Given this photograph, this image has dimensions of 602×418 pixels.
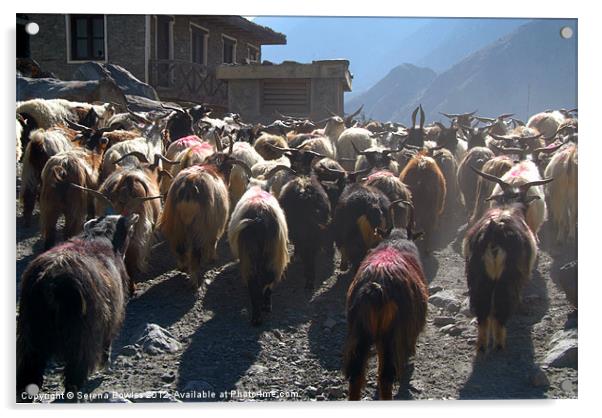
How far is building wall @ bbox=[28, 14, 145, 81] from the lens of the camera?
3.55 meters

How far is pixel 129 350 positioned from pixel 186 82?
2109mm

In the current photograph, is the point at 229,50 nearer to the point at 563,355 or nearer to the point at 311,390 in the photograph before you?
the point at 311,390

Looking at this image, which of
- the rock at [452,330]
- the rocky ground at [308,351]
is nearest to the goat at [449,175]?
the rocky ground at [308,351]

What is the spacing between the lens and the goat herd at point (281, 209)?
2.91m

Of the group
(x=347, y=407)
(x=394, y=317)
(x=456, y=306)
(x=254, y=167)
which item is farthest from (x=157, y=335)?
(x=254, y=167)

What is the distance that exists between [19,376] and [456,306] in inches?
92.3

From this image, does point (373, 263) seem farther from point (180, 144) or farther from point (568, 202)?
point (180, 144)

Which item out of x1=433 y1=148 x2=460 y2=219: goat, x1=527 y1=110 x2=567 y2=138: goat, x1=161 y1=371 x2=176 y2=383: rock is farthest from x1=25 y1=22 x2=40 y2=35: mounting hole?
x1=433 y1=148 x2=460 y2=219: goat

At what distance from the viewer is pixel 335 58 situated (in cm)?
384

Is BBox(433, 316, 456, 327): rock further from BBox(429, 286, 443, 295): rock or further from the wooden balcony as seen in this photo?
the wooden balcony

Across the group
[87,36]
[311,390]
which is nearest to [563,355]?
[311,390]

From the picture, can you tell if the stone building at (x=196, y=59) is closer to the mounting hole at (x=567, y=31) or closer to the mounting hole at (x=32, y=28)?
the mounting hole at (x=32, y=28)

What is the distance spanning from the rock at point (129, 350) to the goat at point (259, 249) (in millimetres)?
730

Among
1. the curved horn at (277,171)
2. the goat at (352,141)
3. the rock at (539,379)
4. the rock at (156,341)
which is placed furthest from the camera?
the goat at (352,141)
